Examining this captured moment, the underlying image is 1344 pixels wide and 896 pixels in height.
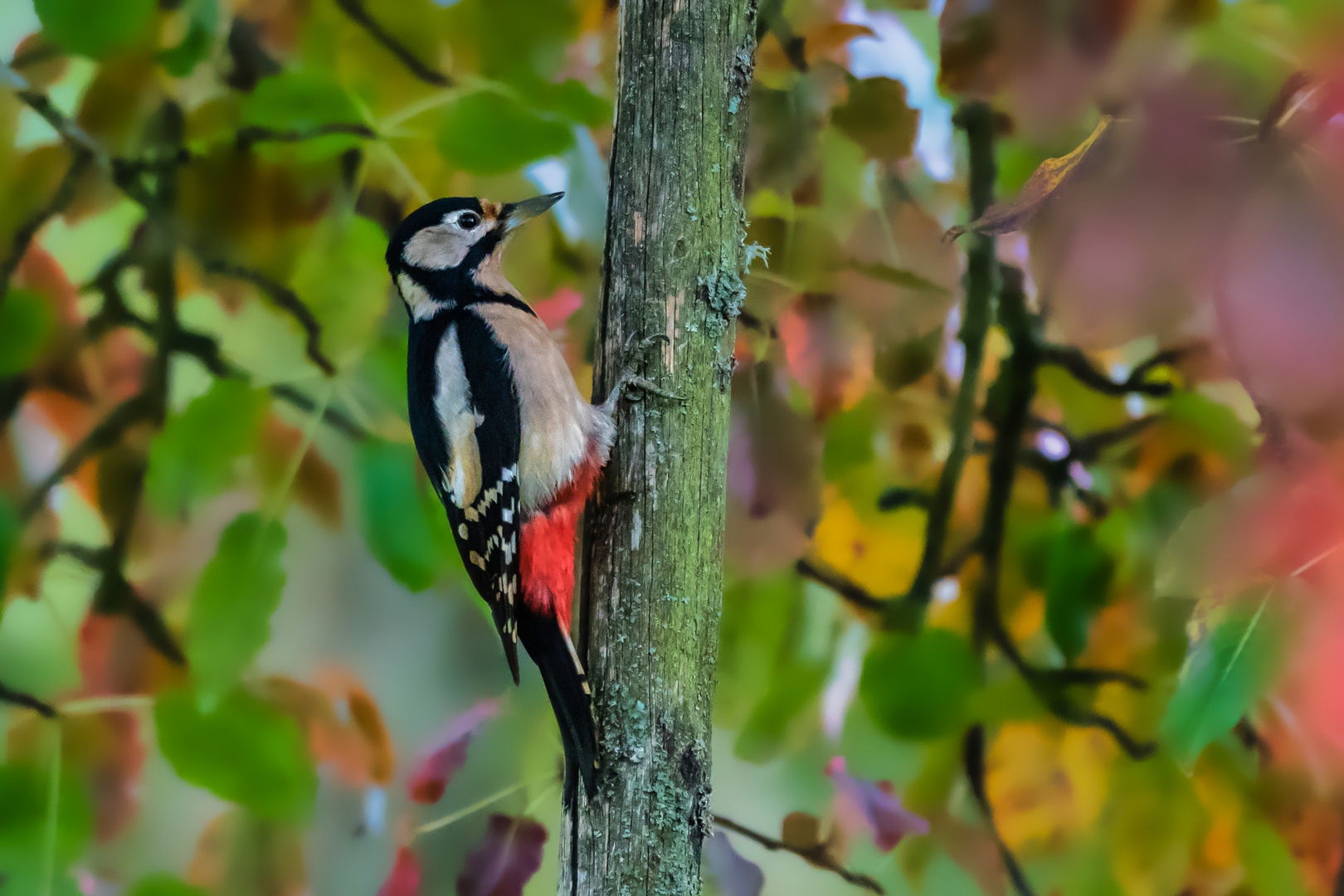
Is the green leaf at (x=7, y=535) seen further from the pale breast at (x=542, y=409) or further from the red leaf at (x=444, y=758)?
the pale breast at (x=542, y=409)

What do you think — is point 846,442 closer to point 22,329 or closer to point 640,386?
point 640,386

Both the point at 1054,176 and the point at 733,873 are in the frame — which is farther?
the point at 733,873

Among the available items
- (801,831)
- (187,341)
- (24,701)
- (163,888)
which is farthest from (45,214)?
(801,831)

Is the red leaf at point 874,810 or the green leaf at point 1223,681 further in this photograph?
the red leaf at point 874,810

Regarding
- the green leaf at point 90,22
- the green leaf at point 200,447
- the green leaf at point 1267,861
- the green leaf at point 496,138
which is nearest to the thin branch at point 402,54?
the green leaf at point 496,138

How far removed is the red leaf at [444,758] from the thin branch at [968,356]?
0.63m

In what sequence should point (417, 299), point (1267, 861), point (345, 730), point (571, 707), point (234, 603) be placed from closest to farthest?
point (571, 707), point (234, 603), point (1267, 861), point (417, 299), point (345, 730)

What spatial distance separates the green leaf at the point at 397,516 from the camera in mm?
1056

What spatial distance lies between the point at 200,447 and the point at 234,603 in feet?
0.62

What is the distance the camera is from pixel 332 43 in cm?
120

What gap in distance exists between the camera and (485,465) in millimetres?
1057

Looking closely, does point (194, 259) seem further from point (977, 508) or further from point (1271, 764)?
point (1271, 764)

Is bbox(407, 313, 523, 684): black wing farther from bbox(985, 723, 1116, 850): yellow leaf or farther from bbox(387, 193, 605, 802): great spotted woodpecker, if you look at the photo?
bbox(985, 723, 1116, 850): yellow leaf

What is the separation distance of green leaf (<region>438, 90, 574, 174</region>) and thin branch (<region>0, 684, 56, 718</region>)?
3.15ft
